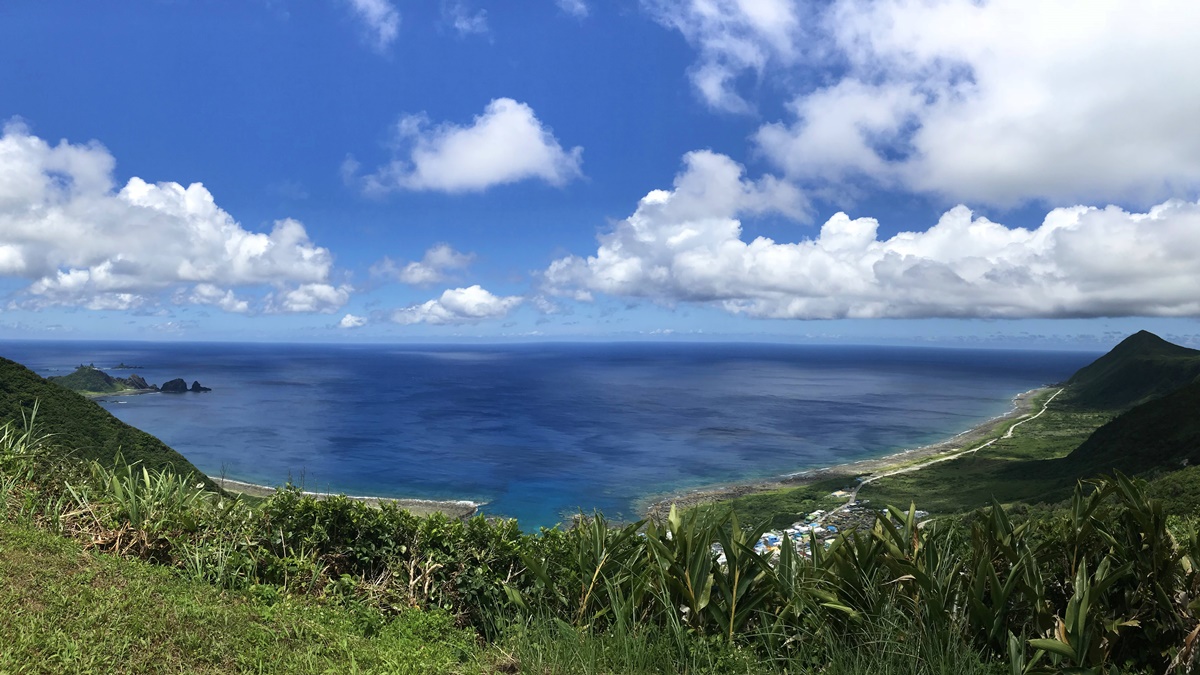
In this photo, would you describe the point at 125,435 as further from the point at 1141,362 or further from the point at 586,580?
the point at 1141,362

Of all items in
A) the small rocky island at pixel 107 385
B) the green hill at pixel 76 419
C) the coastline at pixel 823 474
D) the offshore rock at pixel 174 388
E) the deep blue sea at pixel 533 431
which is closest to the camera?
the green hill at pixel 76 419

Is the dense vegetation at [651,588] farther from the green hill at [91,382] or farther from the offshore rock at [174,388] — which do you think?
the offshore rock at [174,388]

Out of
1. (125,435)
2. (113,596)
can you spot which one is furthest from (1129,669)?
(125,435)

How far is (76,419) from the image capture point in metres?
31.1

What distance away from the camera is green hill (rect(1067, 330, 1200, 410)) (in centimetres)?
9656

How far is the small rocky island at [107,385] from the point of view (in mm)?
101162

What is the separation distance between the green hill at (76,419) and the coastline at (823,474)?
1075 inches

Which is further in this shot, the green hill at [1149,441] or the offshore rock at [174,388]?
the offshore rock at [174,388]

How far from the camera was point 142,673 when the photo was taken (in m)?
3.27

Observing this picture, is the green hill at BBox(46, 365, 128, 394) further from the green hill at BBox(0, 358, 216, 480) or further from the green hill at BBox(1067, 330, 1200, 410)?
the green hill at BBox(1067, 330, 1200, 410)

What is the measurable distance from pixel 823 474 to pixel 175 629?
184 ft

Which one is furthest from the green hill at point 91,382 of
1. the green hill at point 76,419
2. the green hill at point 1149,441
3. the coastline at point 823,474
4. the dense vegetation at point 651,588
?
the green hill at point 1149,441

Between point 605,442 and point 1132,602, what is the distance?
68.8 metres

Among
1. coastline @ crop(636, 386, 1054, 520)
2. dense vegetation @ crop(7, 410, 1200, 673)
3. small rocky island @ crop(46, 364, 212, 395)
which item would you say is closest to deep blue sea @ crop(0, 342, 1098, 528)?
coastline @ crop(636, 386, 1054, 520)
